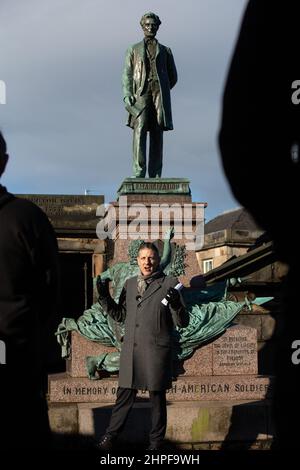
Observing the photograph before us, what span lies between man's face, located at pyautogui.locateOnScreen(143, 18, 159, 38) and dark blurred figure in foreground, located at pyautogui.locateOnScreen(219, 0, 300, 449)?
10.3 metres

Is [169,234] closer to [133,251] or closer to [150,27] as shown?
[133,251]

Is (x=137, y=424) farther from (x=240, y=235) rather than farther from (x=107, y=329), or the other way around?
(x=240, y=235)

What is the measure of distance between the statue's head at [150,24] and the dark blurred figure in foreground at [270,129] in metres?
10.3

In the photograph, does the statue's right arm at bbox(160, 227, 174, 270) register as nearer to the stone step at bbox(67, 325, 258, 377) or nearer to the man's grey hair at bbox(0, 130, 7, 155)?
the stone step at bbox(67, 325, 258, 377)

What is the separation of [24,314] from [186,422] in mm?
5706

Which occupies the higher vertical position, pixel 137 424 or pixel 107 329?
pixel 107 329

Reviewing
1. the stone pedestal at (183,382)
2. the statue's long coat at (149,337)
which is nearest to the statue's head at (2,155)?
the statue's long coat at (149,337)

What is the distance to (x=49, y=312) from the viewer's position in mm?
4227

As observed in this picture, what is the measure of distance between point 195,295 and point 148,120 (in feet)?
8.38

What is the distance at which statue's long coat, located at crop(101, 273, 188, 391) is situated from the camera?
806 centimetres

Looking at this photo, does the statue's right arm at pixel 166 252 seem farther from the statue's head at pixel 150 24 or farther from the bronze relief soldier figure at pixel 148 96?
the statue's head at pixel 150 24

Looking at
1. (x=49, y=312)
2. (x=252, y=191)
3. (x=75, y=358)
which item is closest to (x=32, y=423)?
(x=49, y=312)

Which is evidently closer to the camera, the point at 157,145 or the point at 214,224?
the point at 157,145

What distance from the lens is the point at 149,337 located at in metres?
8.19
